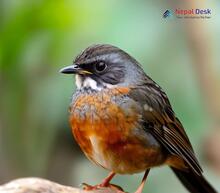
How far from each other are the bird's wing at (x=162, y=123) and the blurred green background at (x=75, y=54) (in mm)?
532

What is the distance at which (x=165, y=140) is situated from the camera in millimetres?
5816

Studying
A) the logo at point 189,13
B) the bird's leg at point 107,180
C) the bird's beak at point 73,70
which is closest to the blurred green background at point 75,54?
the logo at point 189,13

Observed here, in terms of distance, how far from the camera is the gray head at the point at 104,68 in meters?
5.43

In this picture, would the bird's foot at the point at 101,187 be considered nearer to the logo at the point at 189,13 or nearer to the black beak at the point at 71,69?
the black beak at the point at 71,69

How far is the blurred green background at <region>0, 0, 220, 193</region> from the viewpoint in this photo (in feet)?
21.3

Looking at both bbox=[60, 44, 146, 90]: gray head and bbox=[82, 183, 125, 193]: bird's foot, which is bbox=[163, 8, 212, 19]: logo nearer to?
bbox=[60, 44, 146, 90]: gray head

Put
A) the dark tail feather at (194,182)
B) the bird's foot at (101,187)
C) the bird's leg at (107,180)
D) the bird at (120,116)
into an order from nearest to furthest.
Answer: the bird at (120,116) < the bird's foot at (101,187) < the bird's leg at (107,180) < the dark tail feather at (194,182)

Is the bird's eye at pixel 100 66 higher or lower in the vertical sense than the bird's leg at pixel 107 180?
higher

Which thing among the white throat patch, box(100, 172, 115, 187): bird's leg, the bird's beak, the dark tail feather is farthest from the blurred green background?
the bird's beak

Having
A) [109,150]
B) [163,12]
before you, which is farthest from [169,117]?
[163,12]

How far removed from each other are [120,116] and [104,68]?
33 cm

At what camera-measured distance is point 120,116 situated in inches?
219

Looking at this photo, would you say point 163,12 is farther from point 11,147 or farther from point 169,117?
point 11,147

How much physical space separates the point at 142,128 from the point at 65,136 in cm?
160
